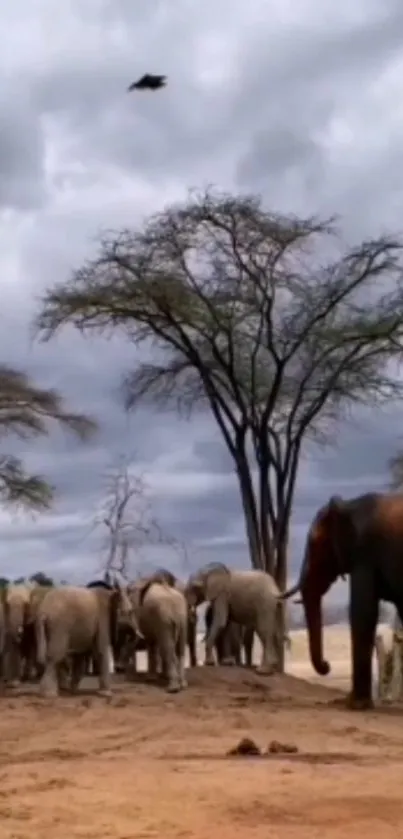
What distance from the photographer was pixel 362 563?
17844 millimetres

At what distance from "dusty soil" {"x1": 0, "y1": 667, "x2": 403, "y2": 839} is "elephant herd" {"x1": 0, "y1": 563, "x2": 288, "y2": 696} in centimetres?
113

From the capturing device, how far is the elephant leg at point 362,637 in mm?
17625

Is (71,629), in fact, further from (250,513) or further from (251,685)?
(250,513)

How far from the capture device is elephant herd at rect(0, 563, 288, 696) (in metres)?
19.5

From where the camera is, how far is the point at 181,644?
2114 centimetres

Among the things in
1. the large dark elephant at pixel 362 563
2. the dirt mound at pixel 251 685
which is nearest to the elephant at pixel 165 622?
the dirt mound at pixel 251 685

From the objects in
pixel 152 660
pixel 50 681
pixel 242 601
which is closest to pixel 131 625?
pixel 152 660

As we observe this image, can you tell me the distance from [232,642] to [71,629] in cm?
565

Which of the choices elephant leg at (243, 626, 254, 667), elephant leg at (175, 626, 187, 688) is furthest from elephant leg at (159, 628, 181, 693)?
elephant leg at (243, 626, 254, 667)

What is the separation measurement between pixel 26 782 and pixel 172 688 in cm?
977

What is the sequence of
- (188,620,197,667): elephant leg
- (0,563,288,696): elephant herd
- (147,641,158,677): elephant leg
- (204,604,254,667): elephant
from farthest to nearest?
(204,604,254,667): elephant
(188,620,197,667): elephant leg
(147,641,158,677): elephant leg
(0,563,288,696): elephant herd

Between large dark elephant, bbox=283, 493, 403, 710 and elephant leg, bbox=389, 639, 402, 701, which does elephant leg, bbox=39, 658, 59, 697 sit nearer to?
large dark elephant, bbox=283, 493, 403, 710

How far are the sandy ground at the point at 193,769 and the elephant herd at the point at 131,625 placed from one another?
2.84ft

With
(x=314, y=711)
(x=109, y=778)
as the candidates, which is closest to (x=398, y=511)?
(x=314, y=711)
